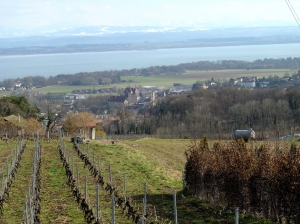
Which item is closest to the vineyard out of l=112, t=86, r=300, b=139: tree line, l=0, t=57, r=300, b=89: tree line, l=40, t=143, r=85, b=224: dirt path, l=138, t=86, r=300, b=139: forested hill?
l=40, t=143, r=85, b=224: dirt path

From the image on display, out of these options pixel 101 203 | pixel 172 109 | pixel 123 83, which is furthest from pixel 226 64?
pixel 101 203

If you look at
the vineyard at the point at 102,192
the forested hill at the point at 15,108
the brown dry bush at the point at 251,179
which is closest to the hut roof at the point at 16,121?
the forested hill at the point at 15,108

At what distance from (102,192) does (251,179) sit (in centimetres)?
443

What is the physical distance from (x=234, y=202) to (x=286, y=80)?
92634 mm

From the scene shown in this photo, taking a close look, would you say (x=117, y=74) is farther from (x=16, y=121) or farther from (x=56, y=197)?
(x=56, y=197)

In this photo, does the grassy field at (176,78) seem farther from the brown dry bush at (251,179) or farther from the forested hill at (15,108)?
the brown dry bush at (251,179)

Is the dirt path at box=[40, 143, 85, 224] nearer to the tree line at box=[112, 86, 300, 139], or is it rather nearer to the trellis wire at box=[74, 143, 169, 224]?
the trellis wire at box=[74, 143, 169, 224]

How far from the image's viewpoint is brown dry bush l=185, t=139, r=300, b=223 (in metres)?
9.97

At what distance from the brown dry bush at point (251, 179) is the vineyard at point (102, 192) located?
0.09m

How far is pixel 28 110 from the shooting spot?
4553 cm

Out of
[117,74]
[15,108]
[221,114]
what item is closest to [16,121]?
[15,108]

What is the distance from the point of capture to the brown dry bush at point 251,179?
9.97m

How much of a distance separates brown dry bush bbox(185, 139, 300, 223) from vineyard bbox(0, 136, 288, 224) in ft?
0.29

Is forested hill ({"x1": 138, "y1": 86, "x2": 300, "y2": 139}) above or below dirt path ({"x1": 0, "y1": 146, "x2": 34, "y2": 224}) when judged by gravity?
below
